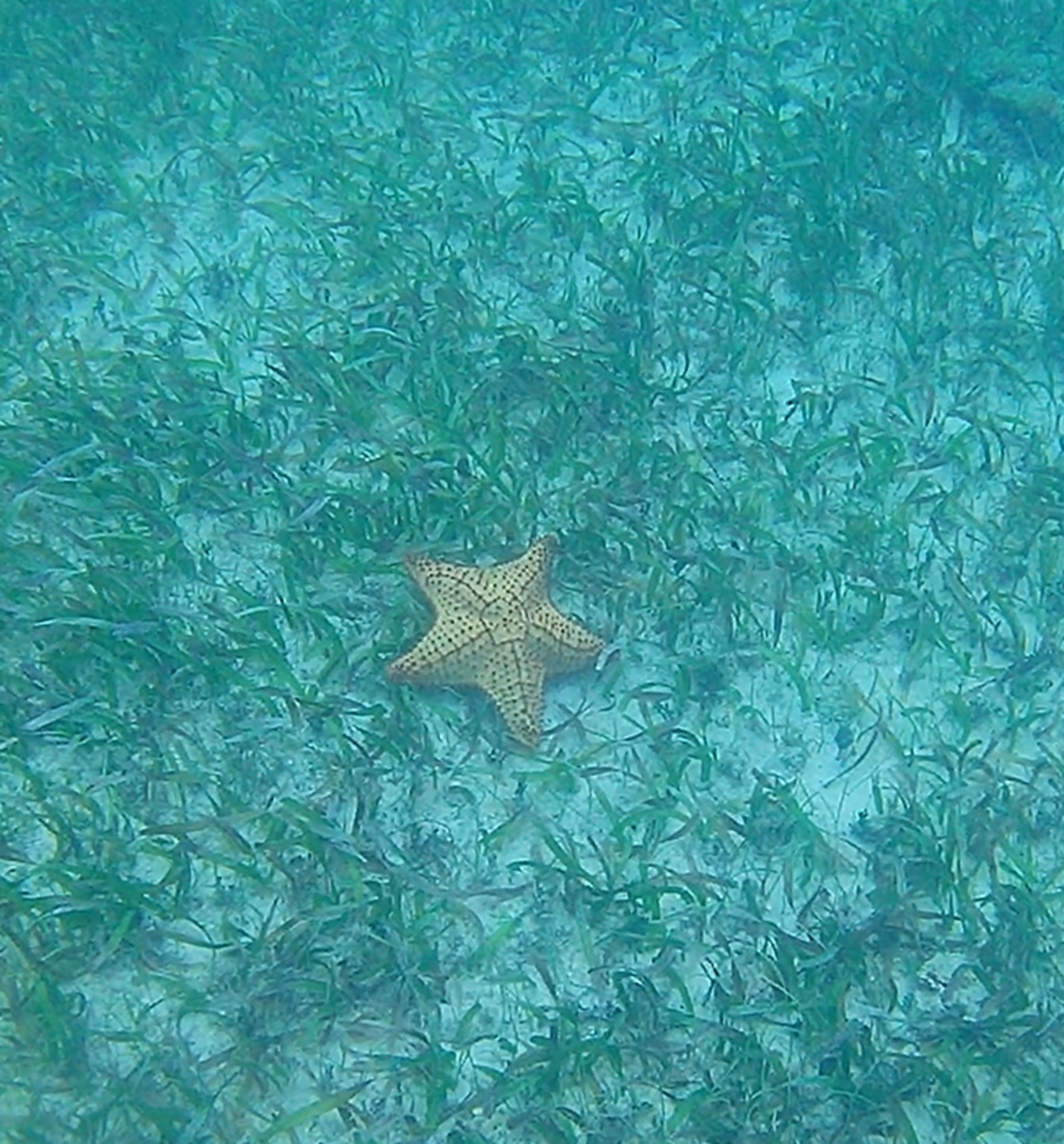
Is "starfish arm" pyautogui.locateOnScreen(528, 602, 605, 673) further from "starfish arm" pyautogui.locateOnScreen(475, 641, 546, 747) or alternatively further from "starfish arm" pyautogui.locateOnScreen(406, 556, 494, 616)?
"starfish arm" pyautogui.locateOnScreen(406, 556, 494, 616)

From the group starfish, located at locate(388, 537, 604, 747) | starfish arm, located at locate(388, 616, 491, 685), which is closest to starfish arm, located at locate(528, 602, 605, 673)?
starfish, located at locate(388, 537, 604, 747)

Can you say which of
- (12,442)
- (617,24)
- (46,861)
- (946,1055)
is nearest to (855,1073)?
(946,1055)

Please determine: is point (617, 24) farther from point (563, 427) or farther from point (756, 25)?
point (563, 427)

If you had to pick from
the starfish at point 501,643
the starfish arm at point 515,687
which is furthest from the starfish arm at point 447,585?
the starfish arm at point 515,687

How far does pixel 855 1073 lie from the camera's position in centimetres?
402

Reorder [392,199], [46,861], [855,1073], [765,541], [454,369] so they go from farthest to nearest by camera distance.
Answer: [392,199] < [454,369] < [765,541] < [46,861] < [855,1073]

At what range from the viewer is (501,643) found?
463cm

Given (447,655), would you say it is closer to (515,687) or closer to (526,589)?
(515,687)

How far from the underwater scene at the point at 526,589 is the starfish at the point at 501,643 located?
0.8 inches

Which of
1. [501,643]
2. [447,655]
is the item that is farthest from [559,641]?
[447,655]

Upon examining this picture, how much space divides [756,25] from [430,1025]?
7.51 meters

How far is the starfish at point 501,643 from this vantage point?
182 inches

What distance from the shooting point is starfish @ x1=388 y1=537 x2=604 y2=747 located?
4.62 meters

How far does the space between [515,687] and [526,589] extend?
44 cm
